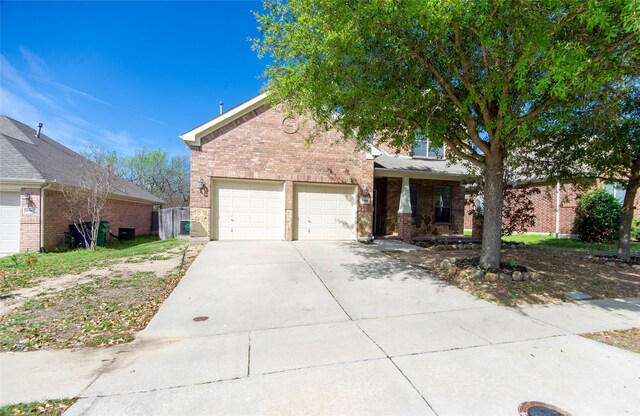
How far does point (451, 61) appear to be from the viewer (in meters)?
5.91

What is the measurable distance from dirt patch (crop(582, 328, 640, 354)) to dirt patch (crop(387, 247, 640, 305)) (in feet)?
4.19

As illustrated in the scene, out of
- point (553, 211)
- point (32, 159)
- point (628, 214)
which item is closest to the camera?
point (628, 214)

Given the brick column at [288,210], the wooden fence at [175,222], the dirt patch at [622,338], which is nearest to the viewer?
the dirt patch at [622,338]

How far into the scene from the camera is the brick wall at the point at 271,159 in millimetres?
11039

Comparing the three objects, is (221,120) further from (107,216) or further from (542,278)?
(542,278)

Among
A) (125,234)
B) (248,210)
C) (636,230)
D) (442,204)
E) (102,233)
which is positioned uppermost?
(442,204)

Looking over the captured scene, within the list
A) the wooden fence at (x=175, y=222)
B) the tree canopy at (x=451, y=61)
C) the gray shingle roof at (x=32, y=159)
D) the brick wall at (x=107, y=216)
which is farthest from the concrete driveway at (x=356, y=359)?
the wooden fence at (x=175, y=222)

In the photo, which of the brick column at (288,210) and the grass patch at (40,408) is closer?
the grass patch at (40,408)

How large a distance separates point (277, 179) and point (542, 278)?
8.60 m

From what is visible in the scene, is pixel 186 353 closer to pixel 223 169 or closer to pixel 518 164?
pixel 223 169

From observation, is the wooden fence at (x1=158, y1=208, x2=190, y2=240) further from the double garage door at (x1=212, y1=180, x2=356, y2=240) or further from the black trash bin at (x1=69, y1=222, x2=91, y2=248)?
the double garage door at (x1=212, y1=180, x2=356, y2=240)

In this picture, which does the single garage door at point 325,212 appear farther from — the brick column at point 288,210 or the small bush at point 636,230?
the small bush at point 636,230

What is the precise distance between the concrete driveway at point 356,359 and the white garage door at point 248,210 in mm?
5486

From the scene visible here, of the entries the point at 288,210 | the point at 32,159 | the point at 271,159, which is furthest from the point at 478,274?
the point at 32,159
